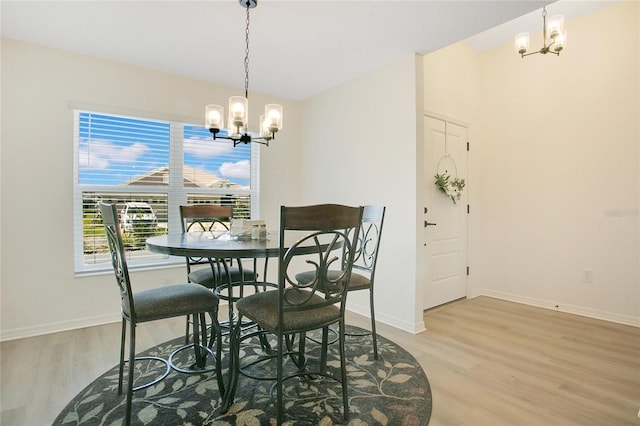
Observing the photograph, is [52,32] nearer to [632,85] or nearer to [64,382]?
[64,382]

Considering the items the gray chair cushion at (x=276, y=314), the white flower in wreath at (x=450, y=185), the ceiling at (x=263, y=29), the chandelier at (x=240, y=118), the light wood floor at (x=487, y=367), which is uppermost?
the ceiling at (x=263, y=29)

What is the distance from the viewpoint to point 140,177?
10.8 feet

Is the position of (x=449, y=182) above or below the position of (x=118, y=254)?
above

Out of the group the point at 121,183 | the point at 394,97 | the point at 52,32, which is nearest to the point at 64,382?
the point at 121,183

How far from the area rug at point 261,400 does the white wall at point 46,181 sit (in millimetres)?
1175

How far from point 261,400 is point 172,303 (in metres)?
0.72

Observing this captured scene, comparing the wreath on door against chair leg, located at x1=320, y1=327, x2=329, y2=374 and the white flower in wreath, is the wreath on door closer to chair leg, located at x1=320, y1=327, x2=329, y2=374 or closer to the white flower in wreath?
the white flower in wreath

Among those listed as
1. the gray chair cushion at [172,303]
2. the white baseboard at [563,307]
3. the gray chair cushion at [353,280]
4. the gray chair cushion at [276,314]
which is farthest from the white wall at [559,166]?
the gray chair cushion at [172,303]

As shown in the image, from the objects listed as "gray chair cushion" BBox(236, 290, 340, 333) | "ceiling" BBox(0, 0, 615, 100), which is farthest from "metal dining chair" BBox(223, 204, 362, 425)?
"ceiling" BBox(0, 0, 615, 100)

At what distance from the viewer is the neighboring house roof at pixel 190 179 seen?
3316 mm

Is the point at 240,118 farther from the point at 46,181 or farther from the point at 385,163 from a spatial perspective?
the point at 46,181

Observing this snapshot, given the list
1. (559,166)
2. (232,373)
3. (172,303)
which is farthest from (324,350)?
(559,166)

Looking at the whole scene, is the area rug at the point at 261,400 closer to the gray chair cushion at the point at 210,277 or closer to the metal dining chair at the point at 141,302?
the metal dining chair at the point at 141,302

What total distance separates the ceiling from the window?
642mm
